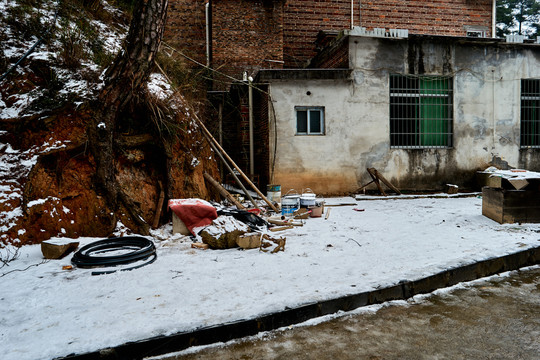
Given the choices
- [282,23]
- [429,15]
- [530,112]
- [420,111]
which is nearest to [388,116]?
[420,111]

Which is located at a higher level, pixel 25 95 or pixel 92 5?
pixel 92 5

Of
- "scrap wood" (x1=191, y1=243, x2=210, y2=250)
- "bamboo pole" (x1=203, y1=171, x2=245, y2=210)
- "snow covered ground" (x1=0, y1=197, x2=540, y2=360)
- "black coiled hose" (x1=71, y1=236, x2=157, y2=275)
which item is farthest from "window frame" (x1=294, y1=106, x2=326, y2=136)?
"black coiled hose" (x1=71, y1=236, x2=157, y2=275)

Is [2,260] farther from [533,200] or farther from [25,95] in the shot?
[533,200]

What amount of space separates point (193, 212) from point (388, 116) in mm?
7196

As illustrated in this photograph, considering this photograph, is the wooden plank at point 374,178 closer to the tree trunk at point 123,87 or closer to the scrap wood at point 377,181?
the scrap wood at point 377,181

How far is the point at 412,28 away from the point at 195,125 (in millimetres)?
12381

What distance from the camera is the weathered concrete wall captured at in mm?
10141

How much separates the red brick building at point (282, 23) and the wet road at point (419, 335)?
9982 millimetres

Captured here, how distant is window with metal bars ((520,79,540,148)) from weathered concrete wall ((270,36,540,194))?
310 mm

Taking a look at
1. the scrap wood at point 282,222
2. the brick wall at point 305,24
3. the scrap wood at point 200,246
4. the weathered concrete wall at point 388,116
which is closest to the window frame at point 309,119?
the weathered concrete wall at point 388,116

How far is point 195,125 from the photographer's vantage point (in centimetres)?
764

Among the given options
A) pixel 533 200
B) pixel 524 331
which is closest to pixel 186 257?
pixel 524 331

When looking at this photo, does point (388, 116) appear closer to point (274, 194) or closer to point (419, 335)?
point (274, 194)

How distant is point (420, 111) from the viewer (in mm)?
10750
